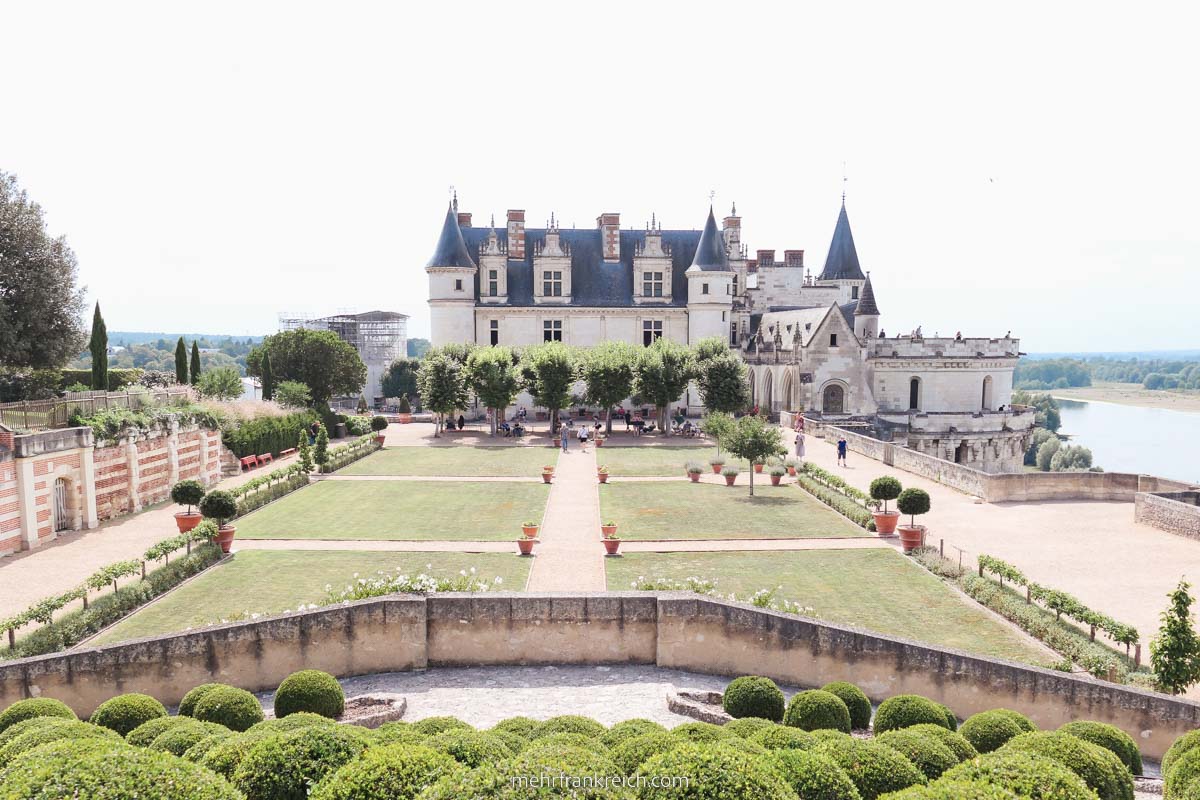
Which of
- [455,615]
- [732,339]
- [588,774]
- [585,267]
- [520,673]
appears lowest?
[520,673]

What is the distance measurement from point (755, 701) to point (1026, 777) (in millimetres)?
4680

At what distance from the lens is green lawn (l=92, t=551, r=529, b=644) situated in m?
15.4

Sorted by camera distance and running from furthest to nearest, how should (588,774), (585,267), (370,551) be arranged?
(585,267) → (370,551) → (588,774)

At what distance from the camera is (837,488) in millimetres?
27391

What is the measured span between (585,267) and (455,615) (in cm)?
4562

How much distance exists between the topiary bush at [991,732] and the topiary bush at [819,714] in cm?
150

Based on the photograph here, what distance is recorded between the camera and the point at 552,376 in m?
44.1

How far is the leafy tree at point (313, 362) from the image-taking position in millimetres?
51500

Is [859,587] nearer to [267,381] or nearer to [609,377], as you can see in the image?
[609,377]

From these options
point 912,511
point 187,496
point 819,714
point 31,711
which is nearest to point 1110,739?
point 819,714

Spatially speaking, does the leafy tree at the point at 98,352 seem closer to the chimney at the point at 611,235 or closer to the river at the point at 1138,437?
the chimney at the point at 611,235

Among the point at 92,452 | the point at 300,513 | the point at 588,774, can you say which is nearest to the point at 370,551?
the point at 300,513

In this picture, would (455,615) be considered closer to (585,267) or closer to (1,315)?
(1,315)

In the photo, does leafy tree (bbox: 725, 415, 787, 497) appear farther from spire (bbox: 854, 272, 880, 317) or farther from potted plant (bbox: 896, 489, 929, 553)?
spire (bbox: 854, 272, 880, 317)
